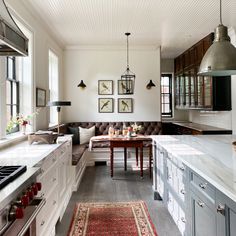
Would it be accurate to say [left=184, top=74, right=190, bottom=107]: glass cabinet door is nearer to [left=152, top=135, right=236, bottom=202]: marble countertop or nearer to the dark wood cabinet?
the dark wood cabinet

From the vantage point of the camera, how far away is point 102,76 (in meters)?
6.54

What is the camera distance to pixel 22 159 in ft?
7.31

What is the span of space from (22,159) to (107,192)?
2.15 meters

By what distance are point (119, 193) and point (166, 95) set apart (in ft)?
15.4

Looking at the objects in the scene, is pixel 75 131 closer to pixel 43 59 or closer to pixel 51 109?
pixel 51 109

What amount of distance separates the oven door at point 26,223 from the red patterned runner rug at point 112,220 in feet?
4.02

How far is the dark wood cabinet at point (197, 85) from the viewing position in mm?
5203

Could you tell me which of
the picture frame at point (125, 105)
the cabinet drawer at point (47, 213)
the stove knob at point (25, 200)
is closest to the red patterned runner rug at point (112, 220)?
the cabinet drawer at point (47, 213)

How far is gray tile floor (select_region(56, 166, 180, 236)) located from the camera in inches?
116

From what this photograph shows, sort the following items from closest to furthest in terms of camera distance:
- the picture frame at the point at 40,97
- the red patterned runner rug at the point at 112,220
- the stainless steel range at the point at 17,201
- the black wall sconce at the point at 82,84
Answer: the stainless steel range at the point at 17,201
the red patterned runner rug at the point at 112,220
the picture frame at the point at 40,97
the black wall sconce at the point at 82,84

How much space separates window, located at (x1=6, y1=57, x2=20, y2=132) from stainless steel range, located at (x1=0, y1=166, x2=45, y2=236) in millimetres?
2063

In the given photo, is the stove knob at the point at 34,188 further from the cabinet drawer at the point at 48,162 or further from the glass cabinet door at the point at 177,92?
the glass cabinet door at the point at 177,92

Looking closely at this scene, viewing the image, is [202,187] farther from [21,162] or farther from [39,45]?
[39,45]

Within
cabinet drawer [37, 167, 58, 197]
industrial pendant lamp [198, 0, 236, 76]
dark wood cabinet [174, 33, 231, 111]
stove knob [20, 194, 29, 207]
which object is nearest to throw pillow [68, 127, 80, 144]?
dark wood cabinet [174, 33, 231, 111]
